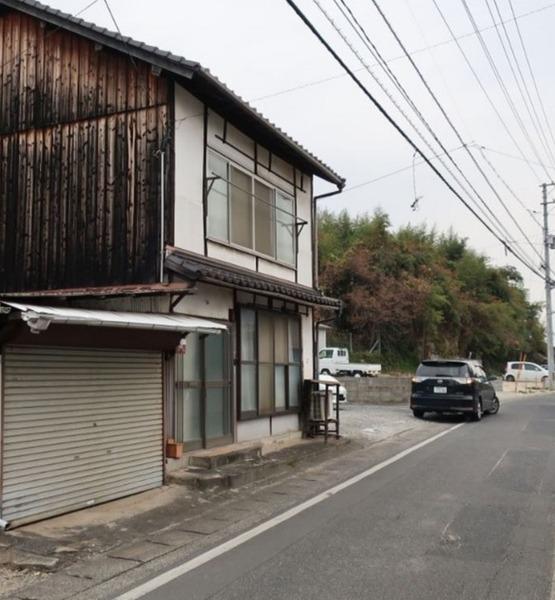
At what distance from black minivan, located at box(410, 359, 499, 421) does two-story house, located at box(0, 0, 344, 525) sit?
7046mm

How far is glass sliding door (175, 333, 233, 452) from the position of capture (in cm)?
995

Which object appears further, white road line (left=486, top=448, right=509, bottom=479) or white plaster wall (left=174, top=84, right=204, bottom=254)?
white road line (left=486, top=448, right=509, bottom=479)

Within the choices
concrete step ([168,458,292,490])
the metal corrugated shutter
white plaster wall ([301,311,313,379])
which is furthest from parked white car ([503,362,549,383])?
the metal corrugated shutter

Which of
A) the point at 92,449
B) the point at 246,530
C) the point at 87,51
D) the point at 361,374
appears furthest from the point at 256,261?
the point at 361,374

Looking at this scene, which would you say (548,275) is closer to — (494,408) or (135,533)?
(494,408)

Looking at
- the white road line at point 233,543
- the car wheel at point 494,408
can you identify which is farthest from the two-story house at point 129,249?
the car wheel at point 494,408

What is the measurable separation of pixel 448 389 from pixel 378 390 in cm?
749

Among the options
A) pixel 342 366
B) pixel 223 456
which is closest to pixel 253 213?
pixel 223 456

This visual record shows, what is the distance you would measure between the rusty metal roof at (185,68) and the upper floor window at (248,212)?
33.6 inches

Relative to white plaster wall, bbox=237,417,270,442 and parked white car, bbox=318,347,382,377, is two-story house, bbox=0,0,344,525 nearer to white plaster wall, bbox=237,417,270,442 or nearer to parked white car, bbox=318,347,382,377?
white plaster wall, bbox=237,417,270,442

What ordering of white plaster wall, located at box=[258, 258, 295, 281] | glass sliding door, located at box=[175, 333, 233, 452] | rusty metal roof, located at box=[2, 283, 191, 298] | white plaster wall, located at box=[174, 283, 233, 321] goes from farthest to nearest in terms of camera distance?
white plaster wall, located at box=[258, 258, 295, 281] < white plaster wall, located at box=[174, 283, 233, 321] < glass sliding door, located at box=[175, 333, 233, 452] < rusty metal roof, located at box=[2, 283, 191, 298]

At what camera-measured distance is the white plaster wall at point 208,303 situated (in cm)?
1007

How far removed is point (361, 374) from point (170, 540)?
2917 cm

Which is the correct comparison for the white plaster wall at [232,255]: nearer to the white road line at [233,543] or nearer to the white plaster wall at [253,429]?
the white plaster wall at [253,429]
